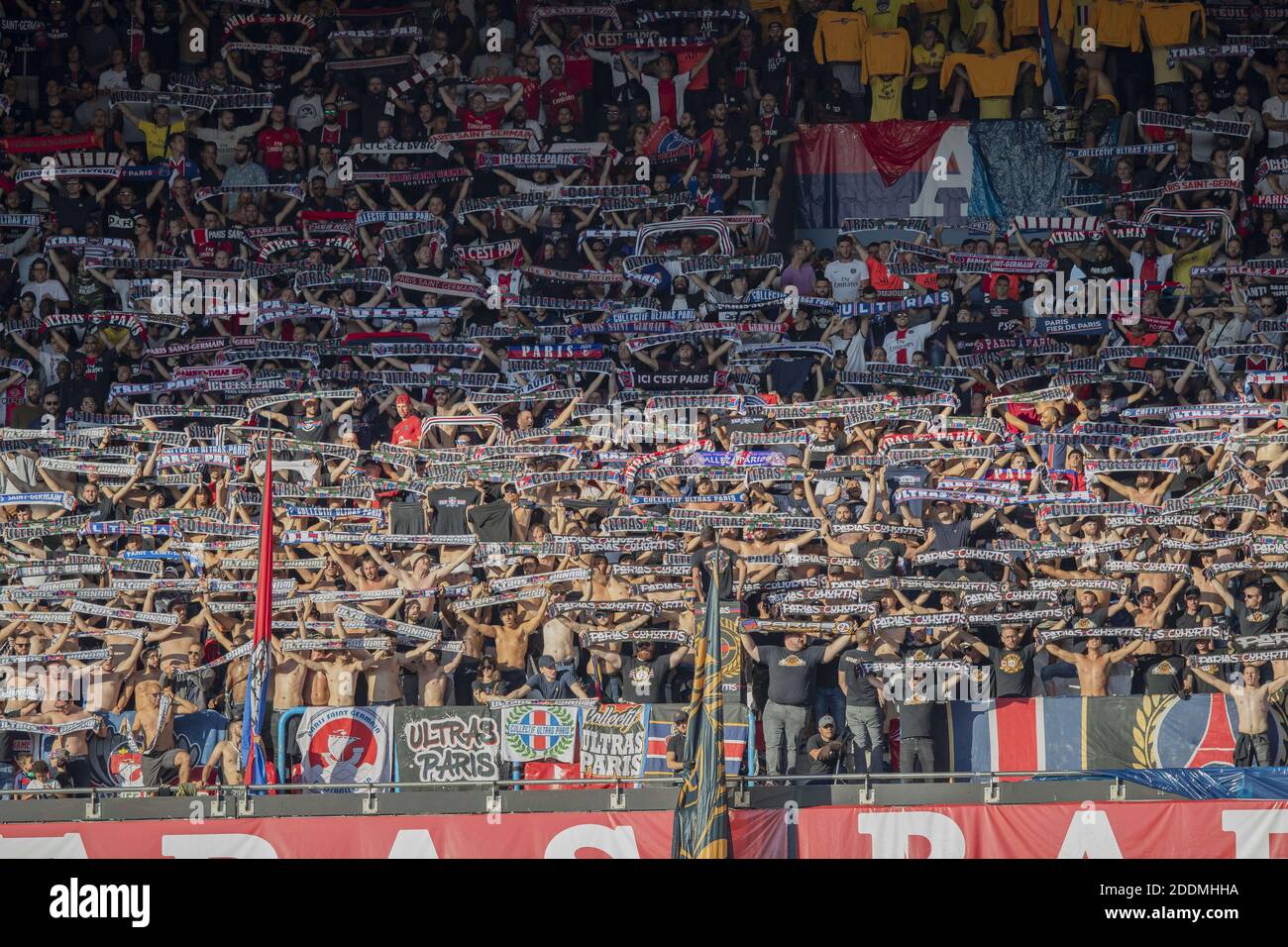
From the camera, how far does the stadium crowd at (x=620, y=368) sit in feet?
60.1

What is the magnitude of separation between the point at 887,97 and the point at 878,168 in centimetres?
95

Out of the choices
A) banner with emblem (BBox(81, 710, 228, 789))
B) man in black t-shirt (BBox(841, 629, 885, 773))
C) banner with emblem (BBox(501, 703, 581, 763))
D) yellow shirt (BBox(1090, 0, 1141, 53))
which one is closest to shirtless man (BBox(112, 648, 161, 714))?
banner with emblem (BBox(81, 710, 228, 789))

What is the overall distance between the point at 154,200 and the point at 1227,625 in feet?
47.8

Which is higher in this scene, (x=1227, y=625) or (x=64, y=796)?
(x=1227, y=625)

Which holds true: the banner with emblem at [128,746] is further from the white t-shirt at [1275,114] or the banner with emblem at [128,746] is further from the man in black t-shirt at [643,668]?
the white t-shirt at [1275,114]

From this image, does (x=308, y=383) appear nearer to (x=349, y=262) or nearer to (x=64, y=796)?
(x=349, y=262)

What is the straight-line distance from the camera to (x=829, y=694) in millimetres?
17562

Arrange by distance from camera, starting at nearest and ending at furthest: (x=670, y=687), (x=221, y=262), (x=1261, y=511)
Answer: (x=670, y=687) → (x=1261, y=511) → (x=221, y=262)

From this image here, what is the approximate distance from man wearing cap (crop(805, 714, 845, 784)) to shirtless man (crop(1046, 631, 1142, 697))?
2160 millimetres

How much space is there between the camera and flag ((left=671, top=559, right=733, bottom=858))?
15.3 meters

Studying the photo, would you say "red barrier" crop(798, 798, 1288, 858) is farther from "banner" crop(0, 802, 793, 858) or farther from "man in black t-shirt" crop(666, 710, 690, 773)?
"man in black t-shirt" crop(666, 710, 690, 773)

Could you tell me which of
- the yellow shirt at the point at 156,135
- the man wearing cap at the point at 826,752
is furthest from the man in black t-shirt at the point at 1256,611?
the yellow shirt at the point at 156,135

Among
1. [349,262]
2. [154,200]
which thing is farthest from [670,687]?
[154,200]

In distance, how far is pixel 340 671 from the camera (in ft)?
59.8
